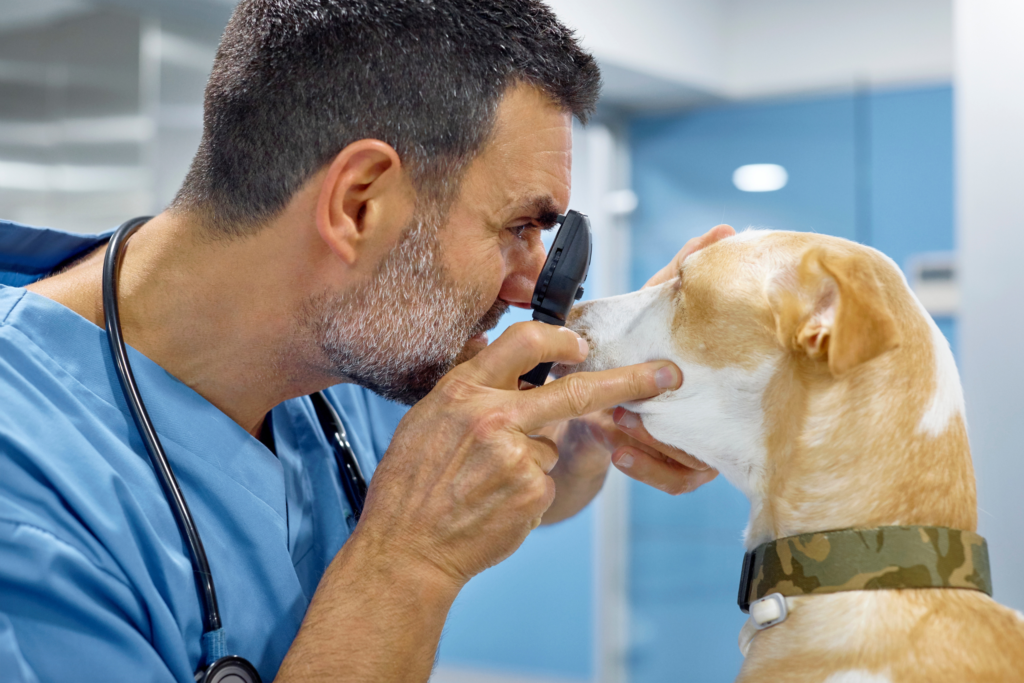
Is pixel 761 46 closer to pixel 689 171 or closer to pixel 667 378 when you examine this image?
pixel 689 171

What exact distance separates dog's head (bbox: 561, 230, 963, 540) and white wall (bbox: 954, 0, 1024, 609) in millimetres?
970

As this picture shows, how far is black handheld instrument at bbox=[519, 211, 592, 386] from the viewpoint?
3.67 feet

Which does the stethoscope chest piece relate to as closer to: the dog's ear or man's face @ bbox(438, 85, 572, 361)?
man's face @ bbox(438, 85, 572, 361)

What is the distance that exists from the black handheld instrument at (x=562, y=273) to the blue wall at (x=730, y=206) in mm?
2286

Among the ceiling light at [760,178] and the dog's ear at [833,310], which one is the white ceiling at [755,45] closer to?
the ceiling light at [760,178]

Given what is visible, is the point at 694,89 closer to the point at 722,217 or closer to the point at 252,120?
the point at 722,217

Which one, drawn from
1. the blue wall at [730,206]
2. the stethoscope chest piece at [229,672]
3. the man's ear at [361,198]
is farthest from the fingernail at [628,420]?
the blue wall at [730,206]

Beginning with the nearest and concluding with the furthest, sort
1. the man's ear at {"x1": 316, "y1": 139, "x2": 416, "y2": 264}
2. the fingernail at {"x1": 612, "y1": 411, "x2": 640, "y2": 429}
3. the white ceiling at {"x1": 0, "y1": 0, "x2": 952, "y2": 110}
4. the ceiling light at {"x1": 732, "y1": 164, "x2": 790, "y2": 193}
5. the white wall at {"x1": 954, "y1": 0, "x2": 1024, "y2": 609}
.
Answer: the man's ear at {"x1": 316, "y1": 139, "x2": 416, "y2": 264}
the fingernail at {"x1": 612, "y1": 411, "x2": 640, "y2": 429}
the white wall at {"x1": 954, "y1": 0, "x2": 1024, "y2": 609}
the white ceiling at {"x1": 0, "y1": 0, "x2": 952, "y2": 110}
the ceiling light at {"x1": 732, "y1": 164, "x2": 790, "y2": 193}

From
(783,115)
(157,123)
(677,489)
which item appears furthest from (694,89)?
(677,489)

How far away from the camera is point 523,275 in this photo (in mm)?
1234

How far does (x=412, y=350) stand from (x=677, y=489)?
1.51ft

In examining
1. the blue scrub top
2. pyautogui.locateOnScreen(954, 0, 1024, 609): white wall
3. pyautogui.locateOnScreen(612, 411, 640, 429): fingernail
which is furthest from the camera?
pyautogui.locateOnScreen(954, 0, 1024, 609): white wall

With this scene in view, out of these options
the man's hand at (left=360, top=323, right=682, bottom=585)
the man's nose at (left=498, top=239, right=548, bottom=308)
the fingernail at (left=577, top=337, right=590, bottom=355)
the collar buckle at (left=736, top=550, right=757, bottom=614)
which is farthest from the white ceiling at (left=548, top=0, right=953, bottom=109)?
the collar buckle at (left=736, top=550, right=757, bottom=614)

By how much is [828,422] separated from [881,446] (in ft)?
0.21
